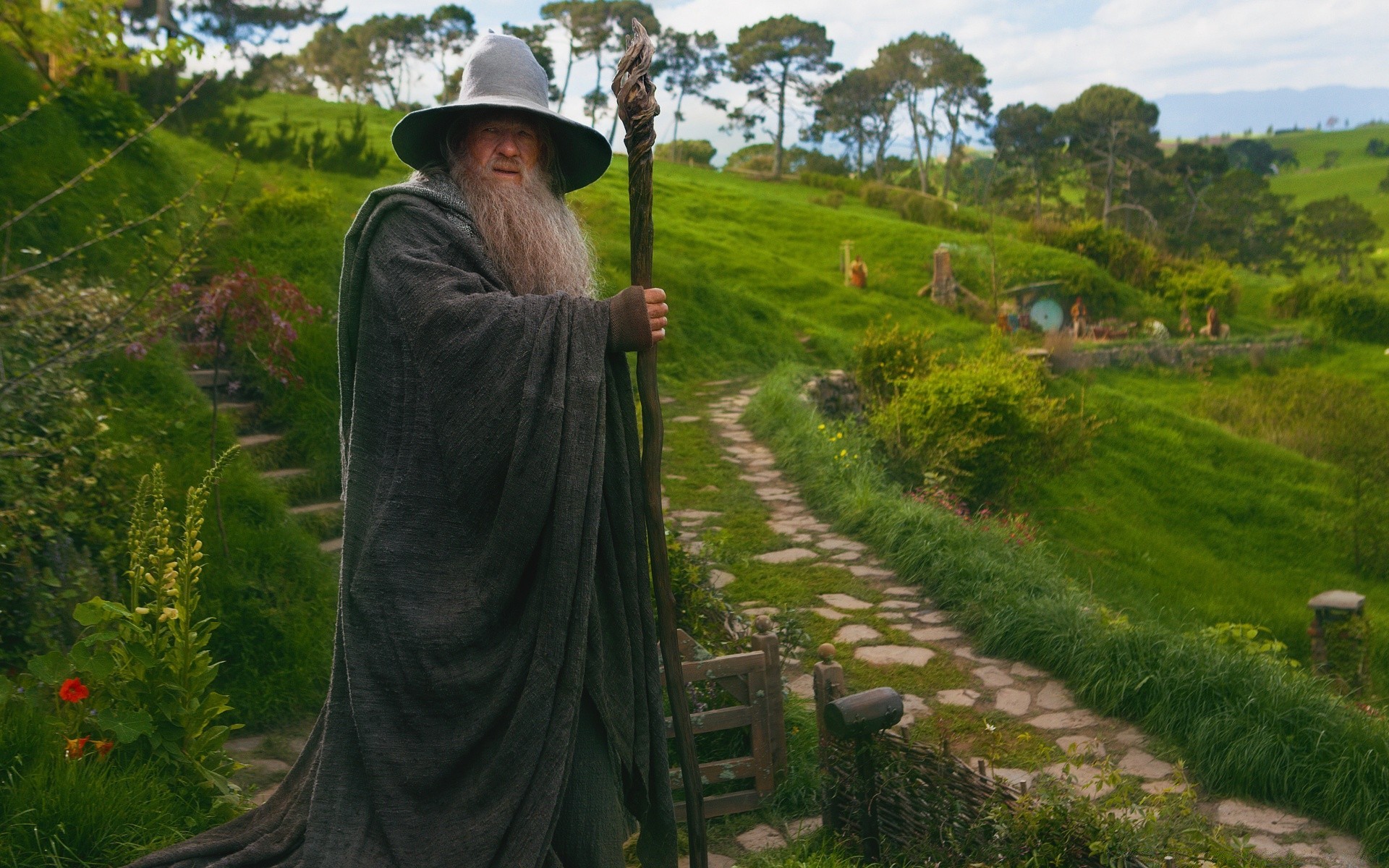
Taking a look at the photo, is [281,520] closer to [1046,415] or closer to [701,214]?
[1046,415]

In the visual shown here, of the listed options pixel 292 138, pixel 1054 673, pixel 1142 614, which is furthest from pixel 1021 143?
pixel 1054 673

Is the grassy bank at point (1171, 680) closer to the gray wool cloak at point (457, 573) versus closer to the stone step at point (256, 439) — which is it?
the gray wool cloak at point (457, 573)

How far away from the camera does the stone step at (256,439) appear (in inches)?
271

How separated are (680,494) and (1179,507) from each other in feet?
29.9

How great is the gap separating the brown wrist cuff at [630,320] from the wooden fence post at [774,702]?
2050 mm

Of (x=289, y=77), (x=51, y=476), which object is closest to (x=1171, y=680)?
(x=51, y=476)

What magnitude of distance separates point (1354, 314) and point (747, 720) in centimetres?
3183

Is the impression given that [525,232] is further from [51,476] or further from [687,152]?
[687,152]

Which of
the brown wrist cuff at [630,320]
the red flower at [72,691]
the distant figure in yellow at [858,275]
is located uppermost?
the brown wrist cuff at [630,320]

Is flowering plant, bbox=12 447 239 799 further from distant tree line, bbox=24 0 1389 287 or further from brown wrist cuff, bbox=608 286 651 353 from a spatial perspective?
distant tree line, bbox=24 0 1389 287

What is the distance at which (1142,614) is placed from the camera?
8.70 m

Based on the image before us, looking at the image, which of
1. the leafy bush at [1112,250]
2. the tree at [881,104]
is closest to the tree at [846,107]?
the tree at [881,104]

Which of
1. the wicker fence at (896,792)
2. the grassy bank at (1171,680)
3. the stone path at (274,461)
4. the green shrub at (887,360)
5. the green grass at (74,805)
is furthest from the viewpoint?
the green shrub at (887,360)

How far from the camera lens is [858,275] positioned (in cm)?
2419
